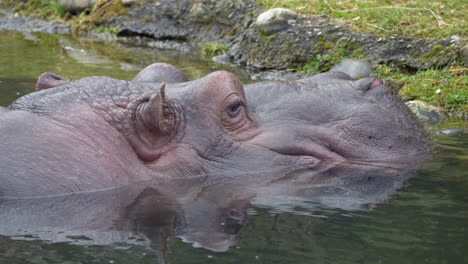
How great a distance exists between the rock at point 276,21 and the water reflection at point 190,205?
621cm

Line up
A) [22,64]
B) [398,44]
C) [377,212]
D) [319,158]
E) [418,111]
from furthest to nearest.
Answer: [22,64]
[398,44]
[418,111]
[319,158]
[377,212]

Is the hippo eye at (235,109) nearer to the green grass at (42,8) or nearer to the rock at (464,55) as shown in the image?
the rock at (464,55)

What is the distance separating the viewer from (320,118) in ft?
14.9

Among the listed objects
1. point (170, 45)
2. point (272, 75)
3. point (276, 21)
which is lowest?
point (170, 45)

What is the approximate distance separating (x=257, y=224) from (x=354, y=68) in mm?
5511

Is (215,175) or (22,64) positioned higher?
(215,175)

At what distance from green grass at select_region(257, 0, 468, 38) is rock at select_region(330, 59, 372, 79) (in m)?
0.84

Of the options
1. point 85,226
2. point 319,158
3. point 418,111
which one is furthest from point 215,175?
point 418,111

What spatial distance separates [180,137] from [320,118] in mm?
891

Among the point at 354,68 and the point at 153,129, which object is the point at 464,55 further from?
the point at 153,129

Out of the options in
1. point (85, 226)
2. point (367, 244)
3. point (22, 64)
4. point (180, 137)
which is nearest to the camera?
point (367, 244)

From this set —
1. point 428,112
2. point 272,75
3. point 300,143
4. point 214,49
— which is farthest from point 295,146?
point 214,49

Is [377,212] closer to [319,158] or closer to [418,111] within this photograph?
[319,158]

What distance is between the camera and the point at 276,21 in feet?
34.8
